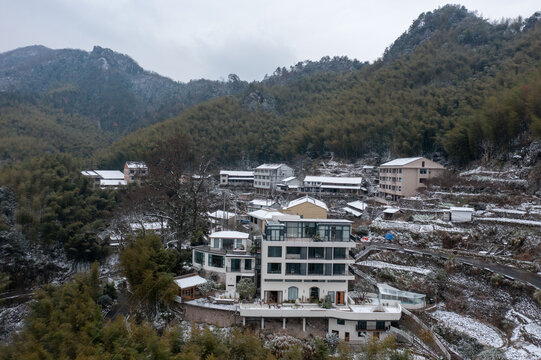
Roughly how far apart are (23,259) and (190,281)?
16.1 metres

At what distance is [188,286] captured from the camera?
16.3 meters

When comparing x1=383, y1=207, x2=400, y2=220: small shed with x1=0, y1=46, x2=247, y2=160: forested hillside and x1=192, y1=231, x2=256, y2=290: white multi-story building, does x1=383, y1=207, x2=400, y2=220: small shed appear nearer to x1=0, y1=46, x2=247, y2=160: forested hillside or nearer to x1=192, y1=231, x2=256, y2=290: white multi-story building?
x1=192, y1=231, x2=256, y2=290: white multi-story building

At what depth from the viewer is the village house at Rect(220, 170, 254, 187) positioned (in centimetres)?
4684

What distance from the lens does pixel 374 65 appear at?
68.2 metres

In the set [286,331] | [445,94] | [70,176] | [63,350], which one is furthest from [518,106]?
[70,176]

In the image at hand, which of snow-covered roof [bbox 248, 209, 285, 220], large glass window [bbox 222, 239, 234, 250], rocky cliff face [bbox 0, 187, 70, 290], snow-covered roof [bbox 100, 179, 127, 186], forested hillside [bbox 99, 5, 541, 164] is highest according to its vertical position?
forested hillside [bbox 99, 5, 541, 164]

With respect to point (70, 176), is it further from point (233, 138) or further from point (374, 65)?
point (374, 65)

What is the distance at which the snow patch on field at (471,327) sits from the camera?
13047 millimetres

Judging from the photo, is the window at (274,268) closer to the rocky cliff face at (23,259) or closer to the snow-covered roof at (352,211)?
the snow-covered roof at (352,211)

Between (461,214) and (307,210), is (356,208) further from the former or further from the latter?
(307,210)

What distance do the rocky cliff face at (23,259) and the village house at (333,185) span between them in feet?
86.2

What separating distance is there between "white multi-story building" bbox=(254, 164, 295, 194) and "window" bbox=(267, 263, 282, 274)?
26.8 m

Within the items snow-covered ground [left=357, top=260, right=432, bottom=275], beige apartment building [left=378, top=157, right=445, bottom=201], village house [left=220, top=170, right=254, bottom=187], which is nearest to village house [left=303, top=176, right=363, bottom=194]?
beige apartment building [left=378, top=157, right=445, bottom=201]

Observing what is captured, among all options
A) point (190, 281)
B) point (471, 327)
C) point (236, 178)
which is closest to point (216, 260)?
point (190, 281)
